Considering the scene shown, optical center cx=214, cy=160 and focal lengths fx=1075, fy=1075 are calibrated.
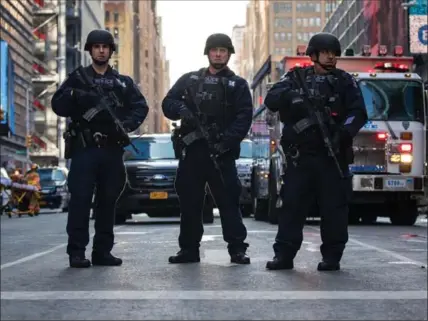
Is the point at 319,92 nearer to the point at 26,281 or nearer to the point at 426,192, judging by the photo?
the point at 26,281

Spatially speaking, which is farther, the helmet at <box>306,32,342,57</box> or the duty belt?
the duty belt

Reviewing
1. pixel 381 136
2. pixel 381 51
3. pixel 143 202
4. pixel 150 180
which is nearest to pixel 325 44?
pixel 150 180

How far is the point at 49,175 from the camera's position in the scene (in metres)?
43.8

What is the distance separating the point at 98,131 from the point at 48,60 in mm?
116133

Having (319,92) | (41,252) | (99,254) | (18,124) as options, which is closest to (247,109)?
(319,92)

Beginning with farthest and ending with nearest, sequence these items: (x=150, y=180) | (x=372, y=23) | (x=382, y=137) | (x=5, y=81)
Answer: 1. (x=372, y=23)
2. (x=5, y=81)
3. (x=382, y=137)
4. (x=150, y=180)

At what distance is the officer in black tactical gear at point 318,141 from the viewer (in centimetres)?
442

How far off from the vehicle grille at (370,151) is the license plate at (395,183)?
18.6 inches

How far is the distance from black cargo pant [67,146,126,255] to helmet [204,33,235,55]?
686 mm

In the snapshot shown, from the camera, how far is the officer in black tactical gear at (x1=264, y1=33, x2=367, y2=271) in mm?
4422

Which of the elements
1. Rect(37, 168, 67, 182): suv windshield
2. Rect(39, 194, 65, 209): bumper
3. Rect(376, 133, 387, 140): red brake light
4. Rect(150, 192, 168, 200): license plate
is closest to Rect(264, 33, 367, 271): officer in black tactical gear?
Rect(150, 192, 168, 200): license plate

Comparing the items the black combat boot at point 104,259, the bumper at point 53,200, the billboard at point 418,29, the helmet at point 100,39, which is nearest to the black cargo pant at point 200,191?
the black combat boot at point 104,259

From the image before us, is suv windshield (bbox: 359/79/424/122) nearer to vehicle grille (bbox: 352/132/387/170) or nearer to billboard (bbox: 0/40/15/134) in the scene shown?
vehicle grille (bbox: 352/132/387/170)

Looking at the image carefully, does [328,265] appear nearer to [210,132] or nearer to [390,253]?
[210,132]
